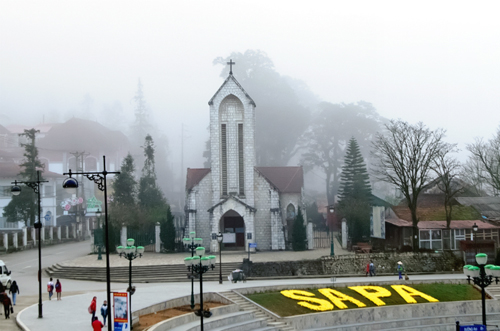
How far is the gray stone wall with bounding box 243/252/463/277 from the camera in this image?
41.5m

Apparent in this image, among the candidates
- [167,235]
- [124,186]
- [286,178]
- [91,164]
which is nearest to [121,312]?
[167,235]

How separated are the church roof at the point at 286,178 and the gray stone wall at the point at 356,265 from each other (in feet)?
58.9

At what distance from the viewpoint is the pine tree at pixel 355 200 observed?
179 ft

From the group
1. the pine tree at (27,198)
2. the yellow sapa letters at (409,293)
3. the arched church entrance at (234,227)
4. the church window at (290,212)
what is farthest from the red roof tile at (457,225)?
the pine tree at (27,198)

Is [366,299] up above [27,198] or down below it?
below

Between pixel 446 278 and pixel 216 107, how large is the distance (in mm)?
24533

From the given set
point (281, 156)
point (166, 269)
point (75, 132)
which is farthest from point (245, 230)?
point (75, 132)

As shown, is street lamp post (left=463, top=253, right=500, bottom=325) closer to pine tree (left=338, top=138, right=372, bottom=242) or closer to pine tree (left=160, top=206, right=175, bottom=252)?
pine tree (left=338, top=138, right=372, bottom=242)

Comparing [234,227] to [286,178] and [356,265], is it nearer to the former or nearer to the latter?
[286,178]

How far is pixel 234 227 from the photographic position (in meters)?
53.6

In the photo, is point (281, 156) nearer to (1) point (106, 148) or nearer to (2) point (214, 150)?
(1) point (106, 148)

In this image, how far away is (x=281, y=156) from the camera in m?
115

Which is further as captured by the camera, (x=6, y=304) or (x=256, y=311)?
(x=256, y=311)

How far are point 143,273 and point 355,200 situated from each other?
29022 millimetres
